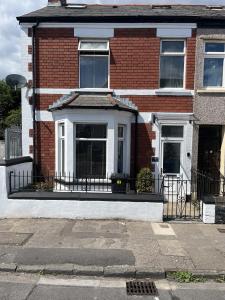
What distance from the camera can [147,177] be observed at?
32.7 ft

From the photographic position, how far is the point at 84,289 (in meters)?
4.65

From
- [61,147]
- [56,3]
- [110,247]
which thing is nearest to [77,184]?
[61,147]

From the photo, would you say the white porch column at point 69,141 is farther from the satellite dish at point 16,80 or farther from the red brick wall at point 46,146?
the satellite dish at point 16,80

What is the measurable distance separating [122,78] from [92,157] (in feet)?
9.72

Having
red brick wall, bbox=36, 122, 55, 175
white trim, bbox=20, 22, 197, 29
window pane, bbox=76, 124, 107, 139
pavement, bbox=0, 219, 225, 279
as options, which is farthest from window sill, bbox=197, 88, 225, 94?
red brick wall, bbox=36, 122, 55, 175

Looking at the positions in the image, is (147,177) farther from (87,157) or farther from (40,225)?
(40,225)

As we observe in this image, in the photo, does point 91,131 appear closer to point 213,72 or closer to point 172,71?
point 172,71

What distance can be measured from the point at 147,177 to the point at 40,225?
3909mm

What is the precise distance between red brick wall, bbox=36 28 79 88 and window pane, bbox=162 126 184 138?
349 centimetres

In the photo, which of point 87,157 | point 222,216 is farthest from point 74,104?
point 222,216

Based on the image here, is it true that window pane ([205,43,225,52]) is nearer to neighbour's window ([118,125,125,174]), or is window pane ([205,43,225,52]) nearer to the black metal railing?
neighbour's window ([118,125,125,174])

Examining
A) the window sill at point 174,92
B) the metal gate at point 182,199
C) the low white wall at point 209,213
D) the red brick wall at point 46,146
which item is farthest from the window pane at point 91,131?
the low white wall at point 209,213

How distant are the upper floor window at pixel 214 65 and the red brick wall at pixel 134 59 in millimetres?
1729

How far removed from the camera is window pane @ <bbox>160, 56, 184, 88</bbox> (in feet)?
35.0
